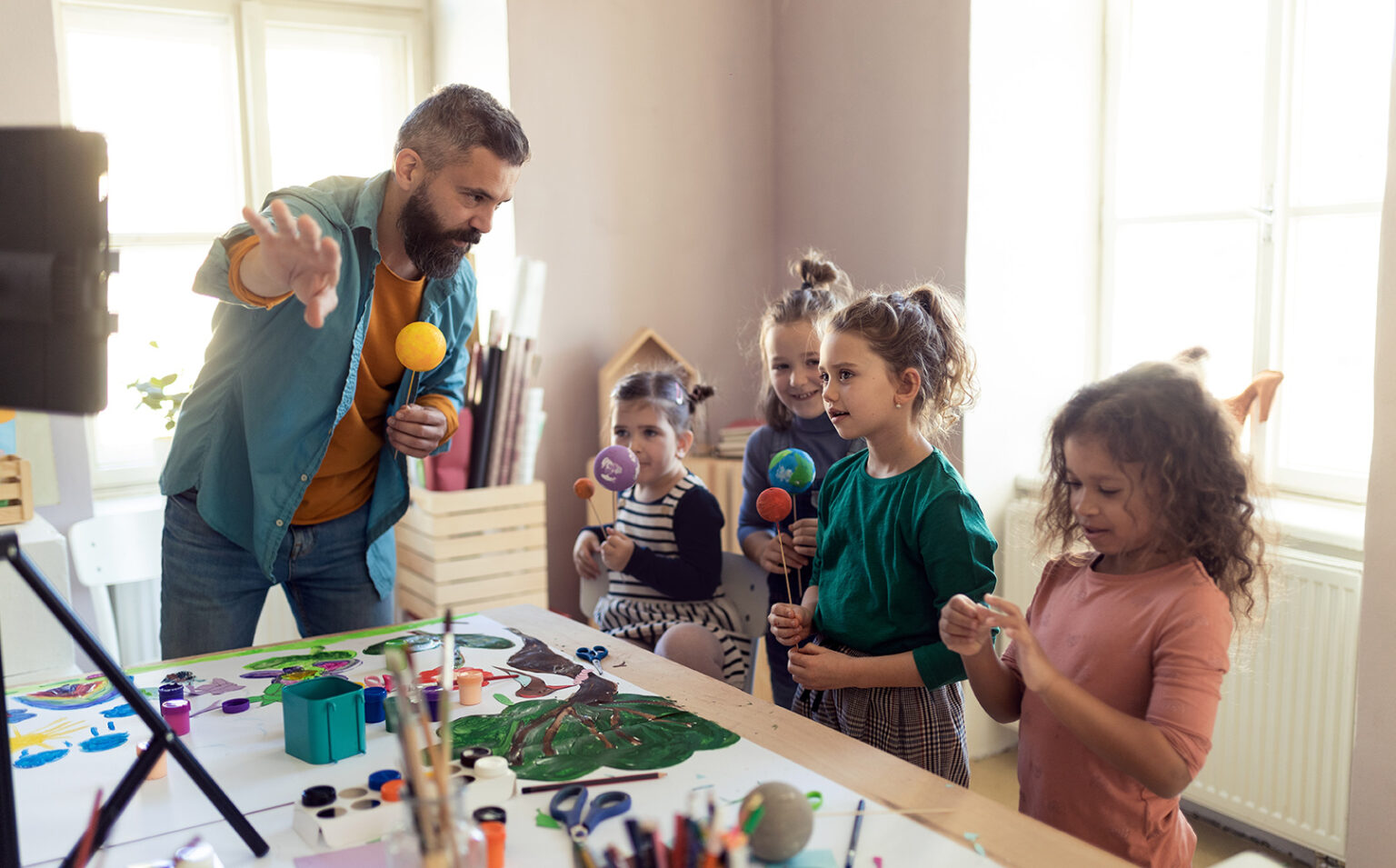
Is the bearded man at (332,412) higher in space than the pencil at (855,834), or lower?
higher

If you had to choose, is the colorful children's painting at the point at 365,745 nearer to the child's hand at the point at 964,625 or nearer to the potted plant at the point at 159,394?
the child's hand at the point at 964,625

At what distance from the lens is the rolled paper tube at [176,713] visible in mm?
1399

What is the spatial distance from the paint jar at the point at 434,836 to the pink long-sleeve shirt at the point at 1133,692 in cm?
76

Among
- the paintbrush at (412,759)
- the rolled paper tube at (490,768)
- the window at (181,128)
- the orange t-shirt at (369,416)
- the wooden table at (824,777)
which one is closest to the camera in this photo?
the paintbrush at (412,759)

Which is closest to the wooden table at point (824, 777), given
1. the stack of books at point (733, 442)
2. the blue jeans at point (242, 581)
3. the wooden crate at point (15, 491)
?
the blue jeans at point (242, 581)

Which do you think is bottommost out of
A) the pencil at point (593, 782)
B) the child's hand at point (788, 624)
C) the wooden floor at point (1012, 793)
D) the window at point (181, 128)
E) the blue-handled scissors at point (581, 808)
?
the wooden floor at point (1012, 793)

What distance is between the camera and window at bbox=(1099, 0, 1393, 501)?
8.25ft

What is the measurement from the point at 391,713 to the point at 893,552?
764 mm

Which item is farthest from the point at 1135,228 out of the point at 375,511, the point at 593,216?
the point at 375,511

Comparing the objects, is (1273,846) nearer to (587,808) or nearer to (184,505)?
(587,808)

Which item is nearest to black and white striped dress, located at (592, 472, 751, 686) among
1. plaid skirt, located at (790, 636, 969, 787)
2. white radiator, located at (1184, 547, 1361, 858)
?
plaid skirt, located at (790, 636, 969, 787)

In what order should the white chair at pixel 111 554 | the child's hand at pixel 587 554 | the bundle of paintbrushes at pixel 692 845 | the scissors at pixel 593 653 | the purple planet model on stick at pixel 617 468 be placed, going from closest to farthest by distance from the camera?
the bundle of paintbrushes at pixel 692 845
the scissors at pixel 593 653
the purple planet model on stick at pixel 617 468
the child's hand at pixel 587 554
the white chair at pixel 111 554

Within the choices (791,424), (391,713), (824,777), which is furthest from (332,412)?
(824,777)

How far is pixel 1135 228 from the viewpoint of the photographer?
299 cm
